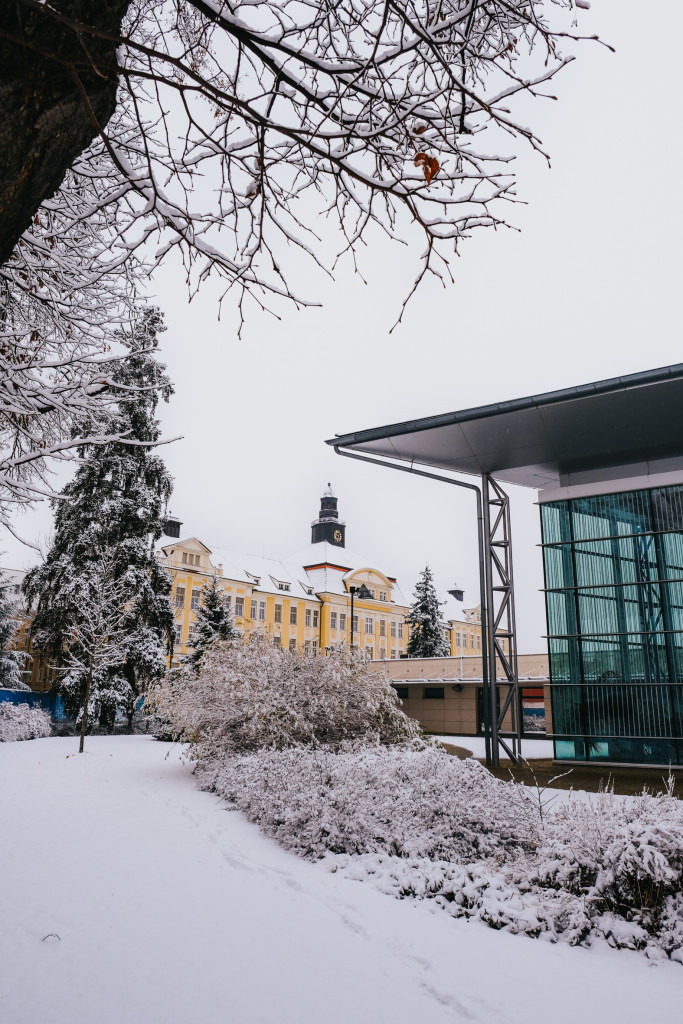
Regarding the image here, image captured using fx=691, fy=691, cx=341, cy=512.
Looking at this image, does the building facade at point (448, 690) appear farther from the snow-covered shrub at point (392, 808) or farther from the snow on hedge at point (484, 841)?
the snow on hedge at point (484, 841)

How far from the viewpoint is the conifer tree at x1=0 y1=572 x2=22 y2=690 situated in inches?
1216

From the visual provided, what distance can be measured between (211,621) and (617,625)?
16.8 meters

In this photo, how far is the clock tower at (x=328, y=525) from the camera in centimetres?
7244

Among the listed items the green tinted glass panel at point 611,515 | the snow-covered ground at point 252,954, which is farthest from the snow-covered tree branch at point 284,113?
the green tinted glass panel at point 611,515

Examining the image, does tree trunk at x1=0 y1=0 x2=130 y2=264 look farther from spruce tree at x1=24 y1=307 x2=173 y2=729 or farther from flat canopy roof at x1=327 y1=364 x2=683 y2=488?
spruce tree at x1=24 y1=307 x2=173 y2=729

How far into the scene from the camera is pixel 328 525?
238 ft

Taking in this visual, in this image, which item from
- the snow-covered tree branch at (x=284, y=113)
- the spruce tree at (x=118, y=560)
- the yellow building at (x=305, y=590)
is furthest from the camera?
the yellow building at (x=305, y=590)

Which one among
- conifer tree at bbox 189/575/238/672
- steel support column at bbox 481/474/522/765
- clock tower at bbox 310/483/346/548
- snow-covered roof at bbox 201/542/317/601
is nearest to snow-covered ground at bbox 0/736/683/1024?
steel support column at bbox 481/474/522/765

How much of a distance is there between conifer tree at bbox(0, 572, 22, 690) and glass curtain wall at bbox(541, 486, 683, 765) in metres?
24.7

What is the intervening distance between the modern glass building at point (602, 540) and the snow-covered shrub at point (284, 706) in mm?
4502

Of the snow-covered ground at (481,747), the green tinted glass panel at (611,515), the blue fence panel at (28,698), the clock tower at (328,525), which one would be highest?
the clock tower at (328,525)

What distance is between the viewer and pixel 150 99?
4.49 metres

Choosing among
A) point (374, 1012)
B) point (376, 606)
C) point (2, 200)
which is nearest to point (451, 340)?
point (2, 200)

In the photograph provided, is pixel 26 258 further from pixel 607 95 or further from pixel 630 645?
pixel 630 645
